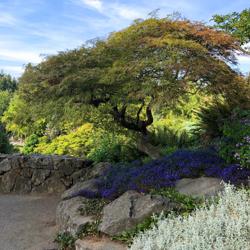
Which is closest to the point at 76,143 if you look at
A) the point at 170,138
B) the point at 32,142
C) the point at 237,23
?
the point at 32,142

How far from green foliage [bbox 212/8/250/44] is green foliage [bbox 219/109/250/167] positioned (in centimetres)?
292

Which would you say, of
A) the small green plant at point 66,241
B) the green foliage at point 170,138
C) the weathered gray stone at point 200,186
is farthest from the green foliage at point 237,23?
the small green plant at point 66,241

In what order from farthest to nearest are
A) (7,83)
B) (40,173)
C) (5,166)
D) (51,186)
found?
(7,83)
(5,166)
(40,173)
(51,186)

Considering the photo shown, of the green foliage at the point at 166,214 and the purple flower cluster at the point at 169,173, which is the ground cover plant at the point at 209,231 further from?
the purple flower cluster at the point at 169,173

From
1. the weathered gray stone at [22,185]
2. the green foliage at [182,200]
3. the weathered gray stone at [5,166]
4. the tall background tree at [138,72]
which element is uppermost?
the tall background tree at [138,72]

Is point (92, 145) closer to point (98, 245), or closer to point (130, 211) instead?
point (130, 211)

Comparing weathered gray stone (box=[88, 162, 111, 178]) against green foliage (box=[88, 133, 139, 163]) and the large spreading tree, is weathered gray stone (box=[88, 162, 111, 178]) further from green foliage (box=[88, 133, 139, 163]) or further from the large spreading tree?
the large spreading tree

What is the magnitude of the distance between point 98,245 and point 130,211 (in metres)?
0.45

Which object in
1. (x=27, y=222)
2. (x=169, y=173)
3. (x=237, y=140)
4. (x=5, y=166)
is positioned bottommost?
(x=27, y=222)

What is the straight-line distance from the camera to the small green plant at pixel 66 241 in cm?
364

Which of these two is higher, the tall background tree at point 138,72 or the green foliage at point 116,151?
the tall background tree at point 138,72

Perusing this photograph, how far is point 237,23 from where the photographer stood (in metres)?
7.40

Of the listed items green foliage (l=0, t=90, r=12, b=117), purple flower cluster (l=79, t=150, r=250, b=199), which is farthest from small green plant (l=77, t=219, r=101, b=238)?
green foliage (l=0, t=90, r=12, b=117)

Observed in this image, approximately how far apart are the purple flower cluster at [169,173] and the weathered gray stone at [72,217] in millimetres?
232
